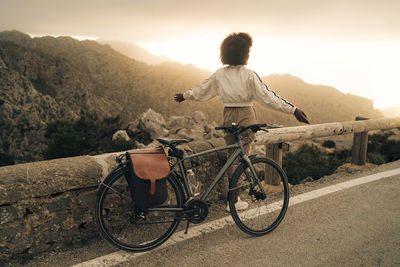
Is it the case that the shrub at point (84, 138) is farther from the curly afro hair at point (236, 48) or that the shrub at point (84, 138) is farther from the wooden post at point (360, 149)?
the curly afro hair at point (236, 48)

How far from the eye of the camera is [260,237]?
3.10 metres

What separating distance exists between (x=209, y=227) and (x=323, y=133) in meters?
2.65

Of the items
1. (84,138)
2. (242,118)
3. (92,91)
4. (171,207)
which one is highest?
(242,118)

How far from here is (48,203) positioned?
8.75 feet

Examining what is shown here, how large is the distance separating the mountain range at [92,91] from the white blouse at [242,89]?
1357 inches

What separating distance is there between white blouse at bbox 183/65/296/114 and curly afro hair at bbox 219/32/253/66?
0.26 feet

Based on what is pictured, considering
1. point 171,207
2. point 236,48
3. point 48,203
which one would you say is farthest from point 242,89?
point 48,203

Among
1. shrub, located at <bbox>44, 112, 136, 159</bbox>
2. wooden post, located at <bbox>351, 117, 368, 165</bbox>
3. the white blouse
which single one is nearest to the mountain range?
shrub, located at <bbox>44, 112, 136, 159</bbox>

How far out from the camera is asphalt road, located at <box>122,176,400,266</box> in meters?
2.61

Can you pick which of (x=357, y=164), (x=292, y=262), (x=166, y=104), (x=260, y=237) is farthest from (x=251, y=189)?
(x=166, y=104)

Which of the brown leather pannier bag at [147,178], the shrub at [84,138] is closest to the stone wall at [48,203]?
the brown leather pannier bag at [147,178]

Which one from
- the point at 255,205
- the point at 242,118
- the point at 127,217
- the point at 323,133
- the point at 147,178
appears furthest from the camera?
the point at 323,133

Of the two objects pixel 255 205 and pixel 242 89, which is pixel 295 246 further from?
pixel 242 89

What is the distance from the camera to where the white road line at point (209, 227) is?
8.63 feet
